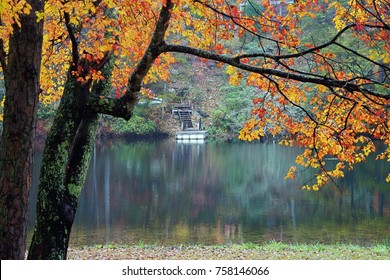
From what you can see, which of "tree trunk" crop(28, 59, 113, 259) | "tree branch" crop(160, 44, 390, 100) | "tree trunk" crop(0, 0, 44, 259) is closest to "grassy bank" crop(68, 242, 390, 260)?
"tree trunk" crop(28, 59, 113, 259)

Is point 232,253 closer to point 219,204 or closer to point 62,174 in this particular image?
point 62,174

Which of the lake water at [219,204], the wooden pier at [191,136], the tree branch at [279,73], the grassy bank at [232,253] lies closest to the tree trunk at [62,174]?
the tree branch at [279,73]

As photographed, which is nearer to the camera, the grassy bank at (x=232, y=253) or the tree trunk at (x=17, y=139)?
the tree trunk at (x=17, y=139)

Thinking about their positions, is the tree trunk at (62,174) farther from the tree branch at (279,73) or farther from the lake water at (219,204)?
the lake water at (219,204)

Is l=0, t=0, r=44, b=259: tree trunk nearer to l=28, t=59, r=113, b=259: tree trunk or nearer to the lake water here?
l=28, t=59, r=113, b=259: tree trunk

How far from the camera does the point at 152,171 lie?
2245 cm

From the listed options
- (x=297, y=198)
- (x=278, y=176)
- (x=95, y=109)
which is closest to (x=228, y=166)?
(x=278, y=176)

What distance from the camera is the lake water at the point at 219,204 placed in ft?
40.5

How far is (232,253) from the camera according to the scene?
9.05 m

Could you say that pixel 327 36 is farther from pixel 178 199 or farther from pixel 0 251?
pixel 0 251

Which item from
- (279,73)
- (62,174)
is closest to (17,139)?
(62,174)

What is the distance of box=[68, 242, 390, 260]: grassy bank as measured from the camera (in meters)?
8.58

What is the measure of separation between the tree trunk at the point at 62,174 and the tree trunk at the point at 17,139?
1.14 feet

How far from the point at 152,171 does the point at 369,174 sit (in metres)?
9.13
